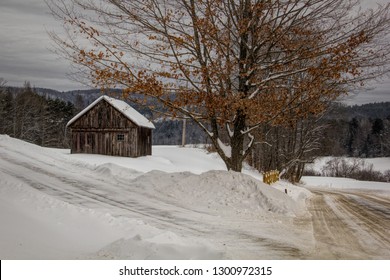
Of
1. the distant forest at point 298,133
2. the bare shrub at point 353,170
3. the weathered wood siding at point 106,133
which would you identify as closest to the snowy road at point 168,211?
the distant forest at point 298,133

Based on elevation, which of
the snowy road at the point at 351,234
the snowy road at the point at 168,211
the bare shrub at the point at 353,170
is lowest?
the bare shrub at the point at 353,170

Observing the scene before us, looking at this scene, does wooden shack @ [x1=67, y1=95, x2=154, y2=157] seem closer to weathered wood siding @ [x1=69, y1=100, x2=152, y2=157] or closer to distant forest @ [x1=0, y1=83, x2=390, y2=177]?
weathered wood siding @ [x1=69, y1=100, x2=152, y2=157]

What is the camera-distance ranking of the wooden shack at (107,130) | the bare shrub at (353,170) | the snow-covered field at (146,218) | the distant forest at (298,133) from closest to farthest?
1. the snow-covered field at (146,218)
2. the distant forest at (298,133)
3. the wooden shack at (107,130)
4. the bare shrub at (353,170)

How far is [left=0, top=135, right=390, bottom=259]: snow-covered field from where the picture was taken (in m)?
6.39

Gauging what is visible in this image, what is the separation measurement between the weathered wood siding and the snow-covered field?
1789cm

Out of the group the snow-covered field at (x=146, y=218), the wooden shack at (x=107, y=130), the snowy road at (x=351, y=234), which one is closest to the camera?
the snow-covered field at (x=146, y=218)

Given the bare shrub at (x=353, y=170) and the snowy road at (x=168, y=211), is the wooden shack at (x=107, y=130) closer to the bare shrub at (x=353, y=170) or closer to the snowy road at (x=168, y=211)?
the snowy road at (x=168, y=211)

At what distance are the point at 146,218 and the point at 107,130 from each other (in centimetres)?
2595

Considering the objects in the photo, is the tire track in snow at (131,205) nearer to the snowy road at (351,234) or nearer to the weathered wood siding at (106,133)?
the snowy road at (351,234)

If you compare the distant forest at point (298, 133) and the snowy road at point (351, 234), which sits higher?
the distant forest at point (298, 133)

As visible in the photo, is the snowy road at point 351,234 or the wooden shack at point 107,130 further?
the wooden shack at point 107,130

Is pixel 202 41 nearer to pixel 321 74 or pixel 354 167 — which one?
pixel 321 74

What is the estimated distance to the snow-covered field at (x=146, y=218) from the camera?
6.39 m
